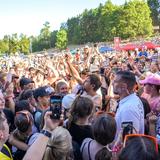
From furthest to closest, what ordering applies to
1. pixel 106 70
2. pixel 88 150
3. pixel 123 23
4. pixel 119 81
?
pixel 123 23 < pixel 106 70 < pixel 119 81 < pixel 88 150

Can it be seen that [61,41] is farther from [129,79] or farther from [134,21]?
[129,79]

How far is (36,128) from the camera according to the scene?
190 inches

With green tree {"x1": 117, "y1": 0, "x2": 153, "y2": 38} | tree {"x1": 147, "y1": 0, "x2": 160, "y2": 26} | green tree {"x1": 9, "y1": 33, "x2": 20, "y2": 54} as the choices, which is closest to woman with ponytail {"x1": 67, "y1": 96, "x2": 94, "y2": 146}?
green tree {"x1": 9, "y1": 33, "x2": 20, "y2": 54}

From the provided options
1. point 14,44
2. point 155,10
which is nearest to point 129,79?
point 14,44

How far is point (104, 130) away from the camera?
143 inches

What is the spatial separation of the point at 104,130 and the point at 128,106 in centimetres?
75

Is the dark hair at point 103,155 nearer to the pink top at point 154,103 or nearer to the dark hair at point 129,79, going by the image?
the dark hair at point 129,79

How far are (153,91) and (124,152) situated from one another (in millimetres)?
3293

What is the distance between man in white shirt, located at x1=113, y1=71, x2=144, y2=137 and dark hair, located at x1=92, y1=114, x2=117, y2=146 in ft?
1.26

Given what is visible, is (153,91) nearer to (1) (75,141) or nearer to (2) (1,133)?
(1) (75,141)

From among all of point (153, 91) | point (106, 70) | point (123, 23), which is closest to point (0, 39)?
point (123, 23)

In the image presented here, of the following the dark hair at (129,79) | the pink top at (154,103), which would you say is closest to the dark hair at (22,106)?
the dark hair at (129,79)

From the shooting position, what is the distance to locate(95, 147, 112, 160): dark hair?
342cm

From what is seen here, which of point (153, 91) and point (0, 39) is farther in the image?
point (0, 39)
